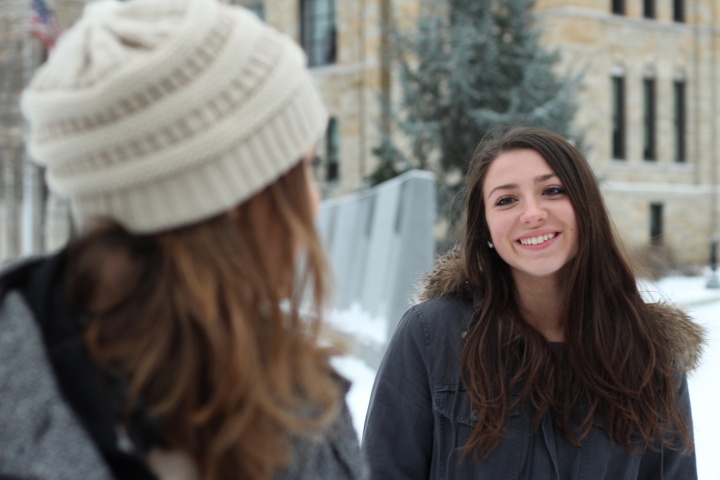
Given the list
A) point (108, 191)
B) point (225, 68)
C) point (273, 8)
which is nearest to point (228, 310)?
point (108, 191)

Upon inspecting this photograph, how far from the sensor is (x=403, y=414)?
2.42 m

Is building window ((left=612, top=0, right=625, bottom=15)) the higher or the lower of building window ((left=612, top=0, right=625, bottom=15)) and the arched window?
the higher

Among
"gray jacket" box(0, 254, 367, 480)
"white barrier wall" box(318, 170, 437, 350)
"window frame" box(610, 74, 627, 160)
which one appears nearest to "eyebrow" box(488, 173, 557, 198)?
"gray jacket" box(0, 254, 367, 480)

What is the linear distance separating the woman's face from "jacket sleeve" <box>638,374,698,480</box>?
554 mm

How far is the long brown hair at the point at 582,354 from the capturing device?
7.62 ft

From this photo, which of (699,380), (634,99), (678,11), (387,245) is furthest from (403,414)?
(678,11)

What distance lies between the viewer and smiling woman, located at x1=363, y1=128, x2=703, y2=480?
7.61 ft

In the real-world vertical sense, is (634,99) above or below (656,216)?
above

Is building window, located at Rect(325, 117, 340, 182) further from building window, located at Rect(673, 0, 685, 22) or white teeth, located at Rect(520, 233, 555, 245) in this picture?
white teeth, located at Rect(520, 233, 555, 245)

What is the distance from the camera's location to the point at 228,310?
4.02ft

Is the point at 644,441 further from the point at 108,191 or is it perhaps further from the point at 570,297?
the point at 108,191

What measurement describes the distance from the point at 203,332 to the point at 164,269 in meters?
0.11

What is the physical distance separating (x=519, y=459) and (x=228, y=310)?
1.37 m

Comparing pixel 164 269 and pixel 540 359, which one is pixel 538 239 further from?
pixel 164 269
